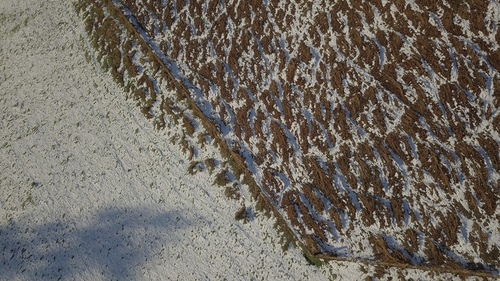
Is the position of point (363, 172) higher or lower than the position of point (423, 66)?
lower

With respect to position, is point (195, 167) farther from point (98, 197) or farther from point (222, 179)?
point (98, 197)

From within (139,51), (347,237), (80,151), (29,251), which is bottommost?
(347,237)

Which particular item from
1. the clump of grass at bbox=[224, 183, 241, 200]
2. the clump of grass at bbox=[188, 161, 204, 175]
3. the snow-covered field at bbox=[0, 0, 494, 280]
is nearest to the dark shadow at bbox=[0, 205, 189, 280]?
the snow-covered field at bbox=[0, 0, 494, 280]

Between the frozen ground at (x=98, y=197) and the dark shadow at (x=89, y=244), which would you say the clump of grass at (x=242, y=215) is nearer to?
the frozen ground at (x=98, y=197)

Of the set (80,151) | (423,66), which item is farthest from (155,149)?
(423,66)

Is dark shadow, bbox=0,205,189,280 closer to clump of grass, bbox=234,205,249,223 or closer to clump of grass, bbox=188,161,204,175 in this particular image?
clump of grass, bbox=188,161,204,175

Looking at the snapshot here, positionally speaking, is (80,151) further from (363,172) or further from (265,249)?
(363,172)
